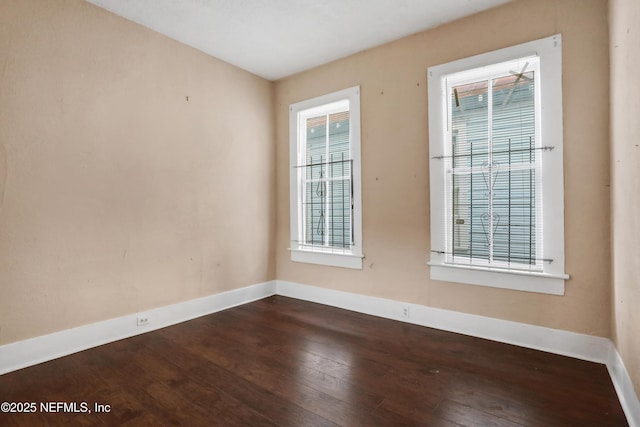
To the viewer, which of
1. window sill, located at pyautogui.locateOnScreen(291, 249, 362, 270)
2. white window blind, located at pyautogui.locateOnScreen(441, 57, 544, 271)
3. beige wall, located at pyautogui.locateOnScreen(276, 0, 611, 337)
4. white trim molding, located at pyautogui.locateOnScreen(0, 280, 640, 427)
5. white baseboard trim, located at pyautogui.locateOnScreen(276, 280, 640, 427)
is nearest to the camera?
white baseboard trim, located at pyautogui.locateOnScreen(276, 280, 640, 427)

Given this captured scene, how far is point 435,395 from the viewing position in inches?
74.5

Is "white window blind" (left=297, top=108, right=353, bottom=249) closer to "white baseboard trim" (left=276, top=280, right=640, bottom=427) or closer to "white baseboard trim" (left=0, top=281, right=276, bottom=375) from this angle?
"white baseboard trim" (left=276, top=280, right=640, bottom=427)

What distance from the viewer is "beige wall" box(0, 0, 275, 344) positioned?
2256mm

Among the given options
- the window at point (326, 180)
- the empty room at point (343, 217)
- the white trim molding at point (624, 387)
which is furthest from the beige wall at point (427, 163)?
the white trim molding at point (624, 387)

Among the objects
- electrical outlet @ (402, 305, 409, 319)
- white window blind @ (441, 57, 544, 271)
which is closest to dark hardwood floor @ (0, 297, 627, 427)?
electrical outlet @ (402, 305, 409, 319)

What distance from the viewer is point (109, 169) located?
106 inches

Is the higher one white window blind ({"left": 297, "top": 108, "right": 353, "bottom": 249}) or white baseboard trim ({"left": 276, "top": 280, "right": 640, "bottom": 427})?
white window blind ({"left": 297, "top": 108, "right": 353, "bottom": 249})

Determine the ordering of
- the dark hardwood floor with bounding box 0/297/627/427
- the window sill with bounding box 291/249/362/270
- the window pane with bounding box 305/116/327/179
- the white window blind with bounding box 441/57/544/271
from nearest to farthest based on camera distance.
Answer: the dark hardwood floor with bounding box 0/297/627/427
the white window blind with bounding box 441/57/544/271
the window sill with bounding box 291/249/362/270
the window pane with bounding box 305/116/327/179

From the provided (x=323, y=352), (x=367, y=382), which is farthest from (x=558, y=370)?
(x=323, y=352)

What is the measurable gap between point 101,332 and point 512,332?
3.44 metres

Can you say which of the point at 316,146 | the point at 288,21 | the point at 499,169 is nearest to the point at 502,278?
the point at 499,169

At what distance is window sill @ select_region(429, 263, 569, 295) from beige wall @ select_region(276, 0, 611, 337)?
60mm

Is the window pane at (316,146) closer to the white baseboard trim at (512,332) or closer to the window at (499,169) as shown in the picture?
the window at (499,169)

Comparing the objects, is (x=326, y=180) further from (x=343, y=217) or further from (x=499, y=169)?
(x=499, y=169)
